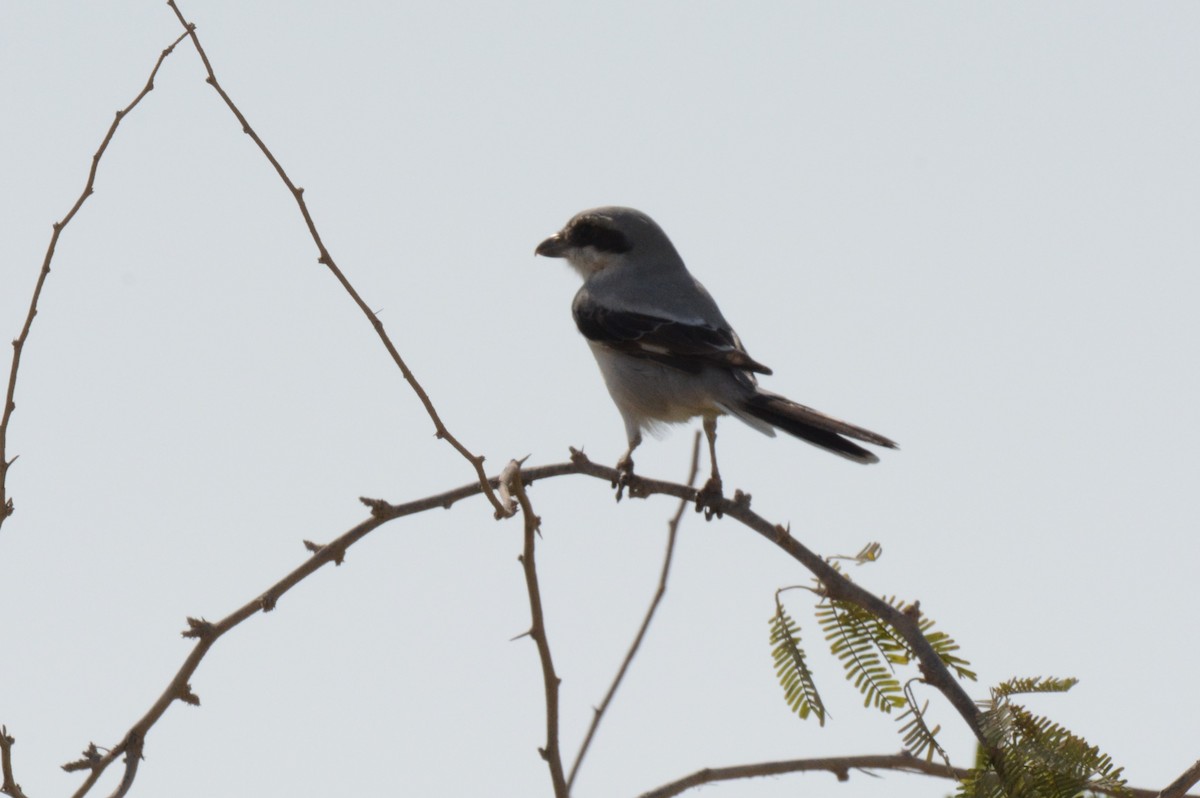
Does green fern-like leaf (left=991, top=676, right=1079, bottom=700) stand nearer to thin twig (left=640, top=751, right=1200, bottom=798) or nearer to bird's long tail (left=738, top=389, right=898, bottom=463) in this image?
thin twig (left=640, top=751, right=1200, bottom=798)

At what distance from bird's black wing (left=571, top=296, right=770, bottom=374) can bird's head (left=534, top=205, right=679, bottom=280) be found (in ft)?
1.76

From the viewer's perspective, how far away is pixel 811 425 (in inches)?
198

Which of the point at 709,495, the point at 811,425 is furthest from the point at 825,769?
the point at 811,425

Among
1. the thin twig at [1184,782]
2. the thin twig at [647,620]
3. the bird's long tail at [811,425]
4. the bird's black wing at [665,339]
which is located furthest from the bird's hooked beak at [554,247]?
the thin twig at [1184,782]

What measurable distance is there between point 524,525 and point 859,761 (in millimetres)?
858

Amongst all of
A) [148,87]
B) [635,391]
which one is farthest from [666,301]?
[148,87]

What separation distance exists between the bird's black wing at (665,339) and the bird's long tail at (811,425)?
0.53 ft

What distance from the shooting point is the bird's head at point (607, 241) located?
701cm

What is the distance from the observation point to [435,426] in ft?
8.57

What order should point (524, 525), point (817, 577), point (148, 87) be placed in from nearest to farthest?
point (524, 525), point (817, 577), point (148, 87)

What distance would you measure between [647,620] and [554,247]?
14.7 feet

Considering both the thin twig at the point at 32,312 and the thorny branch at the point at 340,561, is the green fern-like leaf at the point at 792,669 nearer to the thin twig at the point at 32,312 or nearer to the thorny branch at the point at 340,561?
the thorny branch at the point at 340,561

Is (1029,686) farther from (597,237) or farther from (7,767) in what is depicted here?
(597,237)

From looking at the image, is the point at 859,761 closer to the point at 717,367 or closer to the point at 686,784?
the point at 686,784
